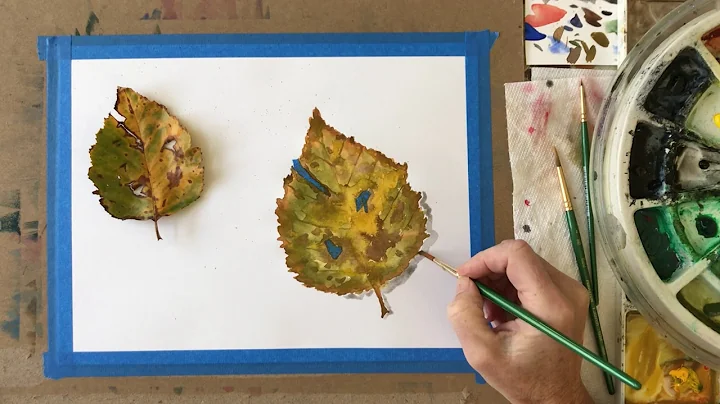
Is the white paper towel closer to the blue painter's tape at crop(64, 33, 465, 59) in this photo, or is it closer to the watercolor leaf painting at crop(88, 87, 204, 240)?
the blue painter's tape at crop(64, 33, 465, 59)

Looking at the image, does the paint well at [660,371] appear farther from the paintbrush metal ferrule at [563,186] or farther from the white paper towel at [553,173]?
the paintbrush metal ferrule at [563,186]

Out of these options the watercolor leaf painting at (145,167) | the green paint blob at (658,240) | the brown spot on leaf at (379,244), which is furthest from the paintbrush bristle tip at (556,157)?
the watercolor leaf painting at (145,167)

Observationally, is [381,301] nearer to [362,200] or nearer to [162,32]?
[362,200]

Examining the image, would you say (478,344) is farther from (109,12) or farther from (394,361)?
(109,12)

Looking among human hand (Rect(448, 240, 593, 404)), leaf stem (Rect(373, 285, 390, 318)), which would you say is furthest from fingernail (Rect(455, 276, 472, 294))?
leaf stem (Rect(373, 285, 390, 318))

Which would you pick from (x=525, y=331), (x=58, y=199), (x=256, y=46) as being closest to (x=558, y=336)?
(x=525, y=331)
